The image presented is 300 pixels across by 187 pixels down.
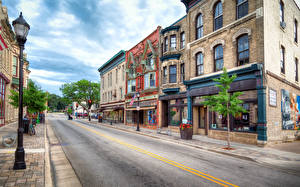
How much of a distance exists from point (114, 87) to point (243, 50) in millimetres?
29150

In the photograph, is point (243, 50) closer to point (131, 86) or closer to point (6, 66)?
point (131, 86)

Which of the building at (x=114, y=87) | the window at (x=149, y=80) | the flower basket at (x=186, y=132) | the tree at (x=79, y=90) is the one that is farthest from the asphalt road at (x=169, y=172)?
the tree at (x=79, y=90)

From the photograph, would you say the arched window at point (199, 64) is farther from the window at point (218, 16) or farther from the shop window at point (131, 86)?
the shop window at point (131, 86)

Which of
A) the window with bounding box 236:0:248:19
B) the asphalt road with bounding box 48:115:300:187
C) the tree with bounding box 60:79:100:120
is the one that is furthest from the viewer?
the tree with bounding box 60:79:100:120

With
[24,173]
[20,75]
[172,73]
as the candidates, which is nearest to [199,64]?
[172,73]

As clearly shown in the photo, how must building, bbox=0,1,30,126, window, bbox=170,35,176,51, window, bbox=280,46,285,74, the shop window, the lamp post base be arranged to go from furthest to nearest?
the shop window < window, bbox=170,35,176,51 < building, bbox=0,1,30,126 < window, bbox=280,46,285,74 < the lamp post base

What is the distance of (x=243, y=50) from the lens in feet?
46.4

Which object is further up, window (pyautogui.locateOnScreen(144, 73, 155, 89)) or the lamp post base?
window (pyautogui.locateOnScreen(144, 73, 155, 89))

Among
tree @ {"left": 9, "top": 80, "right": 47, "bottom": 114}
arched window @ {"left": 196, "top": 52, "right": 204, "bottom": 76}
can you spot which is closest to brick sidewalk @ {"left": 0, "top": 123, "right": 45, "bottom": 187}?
tree @ {"left": 9, "top": 80, "right": 47, "bottom": 114}

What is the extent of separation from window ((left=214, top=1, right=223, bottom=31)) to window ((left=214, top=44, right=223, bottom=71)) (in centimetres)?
188

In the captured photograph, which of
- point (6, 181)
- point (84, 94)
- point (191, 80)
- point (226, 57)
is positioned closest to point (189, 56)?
point (191, 80)

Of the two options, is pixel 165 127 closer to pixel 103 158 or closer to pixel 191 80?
pixel 191 80

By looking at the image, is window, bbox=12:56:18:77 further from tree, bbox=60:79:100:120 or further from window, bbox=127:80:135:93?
tree, bbox=60:79:100:120

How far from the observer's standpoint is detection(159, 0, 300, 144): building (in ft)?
42.4
